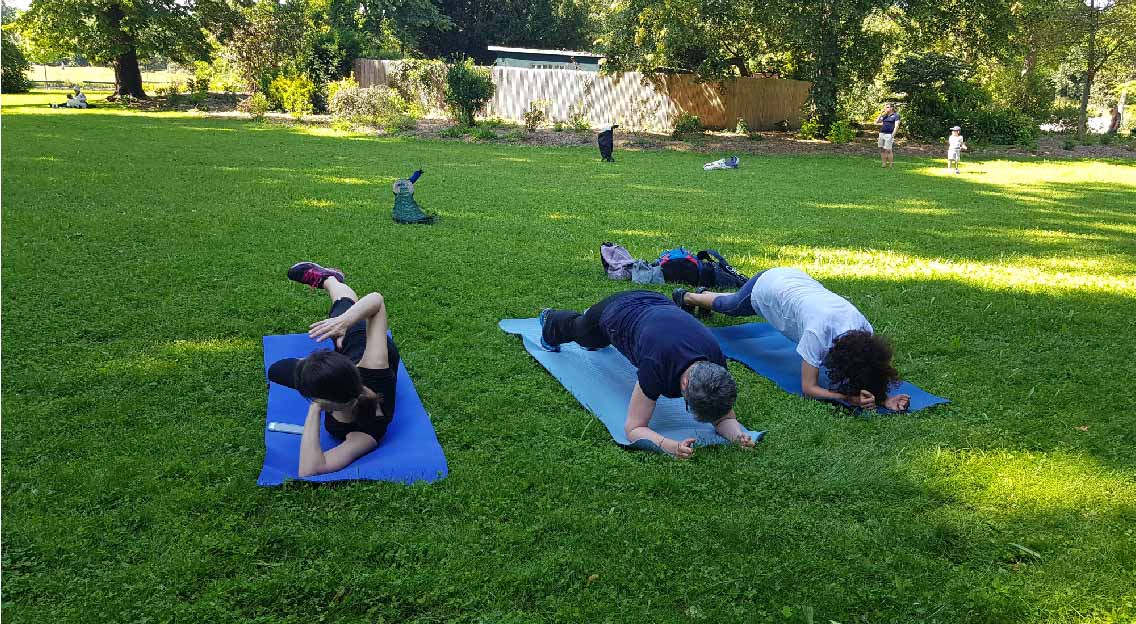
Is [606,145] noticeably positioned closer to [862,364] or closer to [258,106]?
[258,106]

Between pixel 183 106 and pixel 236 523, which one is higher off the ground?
pixel 183 106

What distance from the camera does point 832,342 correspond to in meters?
5.00

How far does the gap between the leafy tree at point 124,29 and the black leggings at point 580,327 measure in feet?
91.3

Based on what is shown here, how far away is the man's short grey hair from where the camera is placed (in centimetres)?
410

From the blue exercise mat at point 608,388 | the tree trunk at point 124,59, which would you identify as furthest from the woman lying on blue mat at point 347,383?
the tree trunk at point 124,59

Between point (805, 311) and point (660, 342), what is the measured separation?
4.40ft

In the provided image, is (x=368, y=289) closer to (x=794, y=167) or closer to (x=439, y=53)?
(x=794, y=167)

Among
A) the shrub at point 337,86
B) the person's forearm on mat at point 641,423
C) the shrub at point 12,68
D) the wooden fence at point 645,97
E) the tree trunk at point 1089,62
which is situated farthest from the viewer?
the shrub at point 12,68

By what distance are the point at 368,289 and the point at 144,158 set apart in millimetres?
10133

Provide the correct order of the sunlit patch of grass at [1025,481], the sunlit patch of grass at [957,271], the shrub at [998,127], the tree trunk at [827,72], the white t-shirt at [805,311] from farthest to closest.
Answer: the shrub at [998,127]
the tree trunk at [827,72]
the sunlit patch of grass at [957,271]
the white t-shirt at [805,311]
the sunlit patch of grass at [1025,481]

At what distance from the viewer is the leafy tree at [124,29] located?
2716 centimetres

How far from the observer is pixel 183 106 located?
1132 inches

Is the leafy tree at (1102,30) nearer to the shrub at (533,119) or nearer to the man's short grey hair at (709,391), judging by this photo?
the shrub at (533,119)

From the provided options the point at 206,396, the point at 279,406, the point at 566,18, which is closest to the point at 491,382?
the point at 279,406
